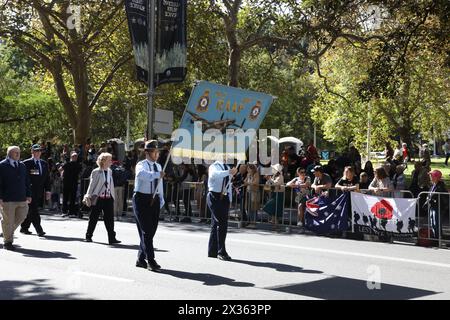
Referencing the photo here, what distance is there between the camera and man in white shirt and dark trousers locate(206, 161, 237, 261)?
1071 cm

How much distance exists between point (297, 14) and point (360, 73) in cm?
1354

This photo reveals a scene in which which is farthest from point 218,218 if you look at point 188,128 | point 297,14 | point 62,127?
point 62,127

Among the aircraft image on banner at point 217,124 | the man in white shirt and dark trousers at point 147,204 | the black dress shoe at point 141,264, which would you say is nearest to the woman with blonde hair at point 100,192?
the aircraft image on banner at point 217,124

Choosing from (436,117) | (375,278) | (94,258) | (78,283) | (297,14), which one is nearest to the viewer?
(78,283)

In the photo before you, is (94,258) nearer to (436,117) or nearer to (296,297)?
(296,297)

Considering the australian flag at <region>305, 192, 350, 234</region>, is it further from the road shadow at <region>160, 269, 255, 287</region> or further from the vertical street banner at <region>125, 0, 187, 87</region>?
the vertical street banner at <region>125, 0, 187, 87</region>

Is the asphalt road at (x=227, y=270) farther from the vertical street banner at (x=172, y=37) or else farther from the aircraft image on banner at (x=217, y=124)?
the vertical street banner at (x=172, y=37)

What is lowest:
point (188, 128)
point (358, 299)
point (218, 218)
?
point (358, 299)

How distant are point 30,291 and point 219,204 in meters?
3.72

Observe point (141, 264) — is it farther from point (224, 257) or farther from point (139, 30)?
point (139, 30)

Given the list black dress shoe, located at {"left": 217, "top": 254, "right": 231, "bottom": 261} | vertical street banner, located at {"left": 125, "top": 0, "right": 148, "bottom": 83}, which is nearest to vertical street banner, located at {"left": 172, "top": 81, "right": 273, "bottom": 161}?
black dress shoe, located at {"left": 217, "top": 254, "right": 231, "bottom": 261}

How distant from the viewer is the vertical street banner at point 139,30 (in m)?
18.5

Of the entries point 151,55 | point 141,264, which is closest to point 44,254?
point 141,264

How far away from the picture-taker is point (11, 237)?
11586 millimetres
